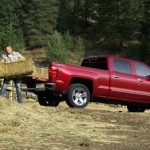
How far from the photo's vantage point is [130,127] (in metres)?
11.9

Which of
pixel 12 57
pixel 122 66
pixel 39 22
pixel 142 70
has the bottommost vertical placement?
pixel 39 22

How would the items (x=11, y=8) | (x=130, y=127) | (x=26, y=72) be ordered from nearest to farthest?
1. (x=130, y=127)
2. (x=26, y=72)
3. (x=11, y=8)

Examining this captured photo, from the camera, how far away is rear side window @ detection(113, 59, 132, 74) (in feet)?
56.2

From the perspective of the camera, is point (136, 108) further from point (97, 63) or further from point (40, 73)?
point (40, 73)

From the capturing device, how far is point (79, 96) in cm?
1628

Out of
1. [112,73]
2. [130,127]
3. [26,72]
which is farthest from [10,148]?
[112,73]

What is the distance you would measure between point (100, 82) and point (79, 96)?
0.80 m

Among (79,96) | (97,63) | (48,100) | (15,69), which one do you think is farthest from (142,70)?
(15,69)

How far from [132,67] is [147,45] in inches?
2806

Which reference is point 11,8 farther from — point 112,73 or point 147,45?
point 112,73

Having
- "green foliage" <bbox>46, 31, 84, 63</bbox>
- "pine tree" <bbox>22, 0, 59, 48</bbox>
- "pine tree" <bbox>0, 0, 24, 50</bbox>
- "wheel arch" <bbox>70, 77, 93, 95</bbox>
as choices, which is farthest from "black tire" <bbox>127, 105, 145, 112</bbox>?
"pine tree" <bbox>22, 0, 59, 48</bbox>

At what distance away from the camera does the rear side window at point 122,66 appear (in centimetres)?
1712

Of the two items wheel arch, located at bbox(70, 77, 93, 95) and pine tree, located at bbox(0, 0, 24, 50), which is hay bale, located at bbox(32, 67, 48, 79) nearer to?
wheel arch, located at bbox(70, 77, 93, 95)

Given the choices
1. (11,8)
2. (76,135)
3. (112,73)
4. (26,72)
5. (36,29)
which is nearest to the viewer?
(76,135)
